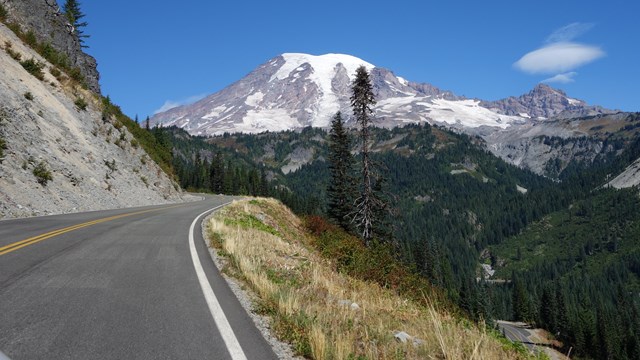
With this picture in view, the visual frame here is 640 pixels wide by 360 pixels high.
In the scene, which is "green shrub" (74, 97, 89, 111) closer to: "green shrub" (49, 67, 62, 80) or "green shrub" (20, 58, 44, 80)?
"green shrub" (49, 67, 62, 80)

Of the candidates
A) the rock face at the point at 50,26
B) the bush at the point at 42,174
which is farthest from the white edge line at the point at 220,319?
the rock face at the point at 50,26

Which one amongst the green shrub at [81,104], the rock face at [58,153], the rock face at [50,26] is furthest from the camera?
the rock face at [50,26]

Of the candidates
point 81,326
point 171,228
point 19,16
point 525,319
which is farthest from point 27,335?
point 525,319

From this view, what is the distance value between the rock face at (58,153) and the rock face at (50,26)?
7498 mm

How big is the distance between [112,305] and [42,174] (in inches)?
687

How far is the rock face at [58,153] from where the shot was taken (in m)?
19.1

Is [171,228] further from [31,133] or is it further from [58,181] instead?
[31,133]

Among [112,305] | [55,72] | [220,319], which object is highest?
[55,72]

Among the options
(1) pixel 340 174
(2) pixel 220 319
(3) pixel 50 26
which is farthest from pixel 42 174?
(1) pixel 340 174

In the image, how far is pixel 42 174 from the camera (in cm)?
2028

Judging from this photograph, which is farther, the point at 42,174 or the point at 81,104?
the point at 81,104

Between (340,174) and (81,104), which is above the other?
(81,104)

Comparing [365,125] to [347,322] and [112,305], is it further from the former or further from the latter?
[112,305]

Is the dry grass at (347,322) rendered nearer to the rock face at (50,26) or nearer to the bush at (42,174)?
the bush at (42,174)
